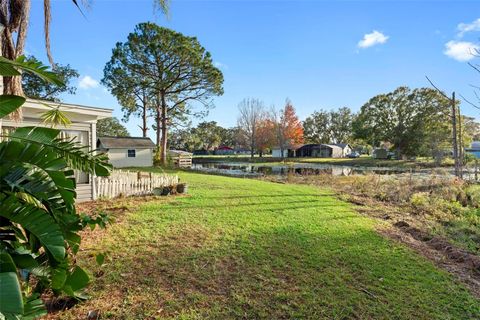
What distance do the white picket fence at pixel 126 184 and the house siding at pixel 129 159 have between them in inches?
544

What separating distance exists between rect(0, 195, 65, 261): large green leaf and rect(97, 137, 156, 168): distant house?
21.1m

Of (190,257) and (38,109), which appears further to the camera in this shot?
(38,109)

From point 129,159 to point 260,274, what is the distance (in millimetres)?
20778

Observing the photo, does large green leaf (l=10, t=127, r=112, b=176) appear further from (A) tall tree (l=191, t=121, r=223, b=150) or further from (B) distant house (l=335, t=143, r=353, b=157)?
(A) tall tree (l=191, t=121, r=223, b=150)

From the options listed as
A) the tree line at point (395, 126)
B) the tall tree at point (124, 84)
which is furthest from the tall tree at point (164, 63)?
the tree line at point (395, 126)

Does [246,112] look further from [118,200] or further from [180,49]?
[118,200]

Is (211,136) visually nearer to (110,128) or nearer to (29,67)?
(110,128)

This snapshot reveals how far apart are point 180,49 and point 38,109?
1411 cm

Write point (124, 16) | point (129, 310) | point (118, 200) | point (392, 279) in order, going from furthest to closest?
point (118, 200)
point (124, 16)
point (392, 279)
point (129, 310)

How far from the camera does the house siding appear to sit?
838 inches

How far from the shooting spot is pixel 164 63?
19.8 metres

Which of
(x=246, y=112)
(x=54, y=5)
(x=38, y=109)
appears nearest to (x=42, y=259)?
(x=54, y=5)

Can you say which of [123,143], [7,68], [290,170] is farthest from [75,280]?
[123,143]

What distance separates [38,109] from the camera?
253 inches
